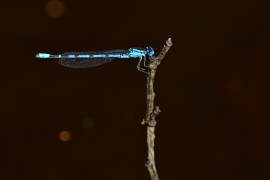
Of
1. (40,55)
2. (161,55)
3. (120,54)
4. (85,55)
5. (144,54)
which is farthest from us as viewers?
(40,55)

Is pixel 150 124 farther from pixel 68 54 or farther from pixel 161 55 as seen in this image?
pixel 68 54

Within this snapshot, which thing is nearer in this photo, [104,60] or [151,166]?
[151,166]

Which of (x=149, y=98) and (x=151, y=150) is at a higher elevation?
(x=149, y=98)

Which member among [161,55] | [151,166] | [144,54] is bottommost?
[151,166]

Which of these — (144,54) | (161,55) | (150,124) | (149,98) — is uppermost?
(144,54)

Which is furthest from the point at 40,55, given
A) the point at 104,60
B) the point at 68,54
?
the point at 104,60

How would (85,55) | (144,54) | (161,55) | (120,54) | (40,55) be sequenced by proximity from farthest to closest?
(40,55) < (85,55) < (120,54) < (144,54) < (161,55)

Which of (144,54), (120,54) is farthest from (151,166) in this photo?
(120,54)

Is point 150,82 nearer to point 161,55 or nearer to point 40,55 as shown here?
point 161,55

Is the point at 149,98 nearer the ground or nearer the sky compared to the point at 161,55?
nearer the ground
